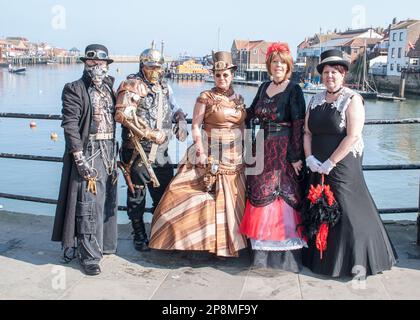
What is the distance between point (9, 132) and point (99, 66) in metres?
25.8

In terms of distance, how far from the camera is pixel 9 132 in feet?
89.4

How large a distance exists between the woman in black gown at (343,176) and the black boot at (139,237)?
54.1 inches

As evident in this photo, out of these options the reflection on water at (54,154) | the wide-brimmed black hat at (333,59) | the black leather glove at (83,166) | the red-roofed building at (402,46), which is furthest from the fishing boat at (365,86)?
the black leather glove at (83,166)

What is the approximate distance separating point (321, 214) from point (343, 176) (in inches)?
12.9

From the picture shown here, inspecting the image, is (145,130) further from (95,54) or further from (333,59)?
(333,59)

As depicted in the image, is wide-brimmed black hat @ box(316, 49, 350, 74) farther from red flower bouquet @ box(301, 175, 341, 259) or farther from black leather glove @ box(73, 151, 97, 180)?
black leather glove @ box(73, 151, 97, 180)

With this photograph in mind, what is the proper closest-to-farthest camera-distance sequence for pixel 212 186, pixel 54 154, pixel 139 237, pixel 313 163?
pixel 313 163 < pixel 212 186 < pixel 139 237 < pixel 54 154

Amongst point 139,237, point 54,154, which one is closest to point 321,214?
point 139,237

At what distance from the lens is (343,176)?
11.7 feet

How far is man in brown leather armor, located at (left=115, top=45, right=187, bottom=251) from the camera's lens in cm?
374

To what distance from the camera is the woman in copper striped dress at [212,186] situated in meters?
3.70

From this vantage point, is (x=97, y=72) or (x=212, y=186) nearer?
(x=97, y=72)
